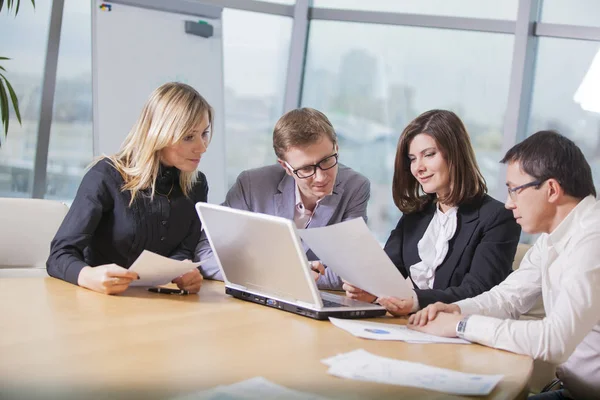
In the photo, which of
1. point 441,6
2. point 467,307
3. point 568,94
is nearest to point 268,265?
point 467,307

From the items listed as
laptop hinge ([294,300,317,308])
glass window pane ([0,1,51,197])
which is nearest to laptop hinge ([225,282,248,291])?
laptop hinge ([294,300,317,308])

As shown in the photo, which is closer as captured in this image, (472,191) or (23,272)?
(472,191)

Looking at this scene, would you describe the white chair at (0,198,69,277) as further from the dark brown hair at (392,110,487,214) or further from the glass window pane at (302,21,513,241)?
the glass window pane at (302,21,513,241)

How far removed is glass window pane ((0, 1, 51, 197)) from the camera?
477 centimetres

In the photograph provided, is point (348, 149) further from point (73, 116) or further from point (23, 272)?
point (23, 272)

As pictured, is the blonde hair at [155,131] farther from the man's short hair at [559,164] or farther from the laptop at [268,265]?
the man's short hair at [559,164]

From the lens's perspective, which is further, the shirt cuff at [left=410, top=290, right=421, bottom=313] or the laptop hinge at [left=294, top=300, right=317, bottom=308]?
the shirt cuff at [left=410, top=290, right=421, bottom=313]

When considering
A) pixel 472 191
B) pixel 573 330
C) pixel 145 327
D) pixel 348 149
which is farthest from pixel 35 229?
pixel 348 149

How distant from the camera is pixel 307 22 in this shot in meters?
5.79

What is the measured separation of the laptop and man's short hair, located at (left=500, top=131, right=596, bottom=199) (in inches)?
24.2

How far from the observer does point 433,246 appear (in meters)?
2.78

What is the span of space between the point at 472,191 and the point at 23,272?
1771 millimetres

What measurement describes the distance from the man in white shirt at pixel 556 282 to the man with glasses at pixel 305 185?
2.44ft

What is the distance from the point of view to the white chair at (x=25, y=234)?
302cm
